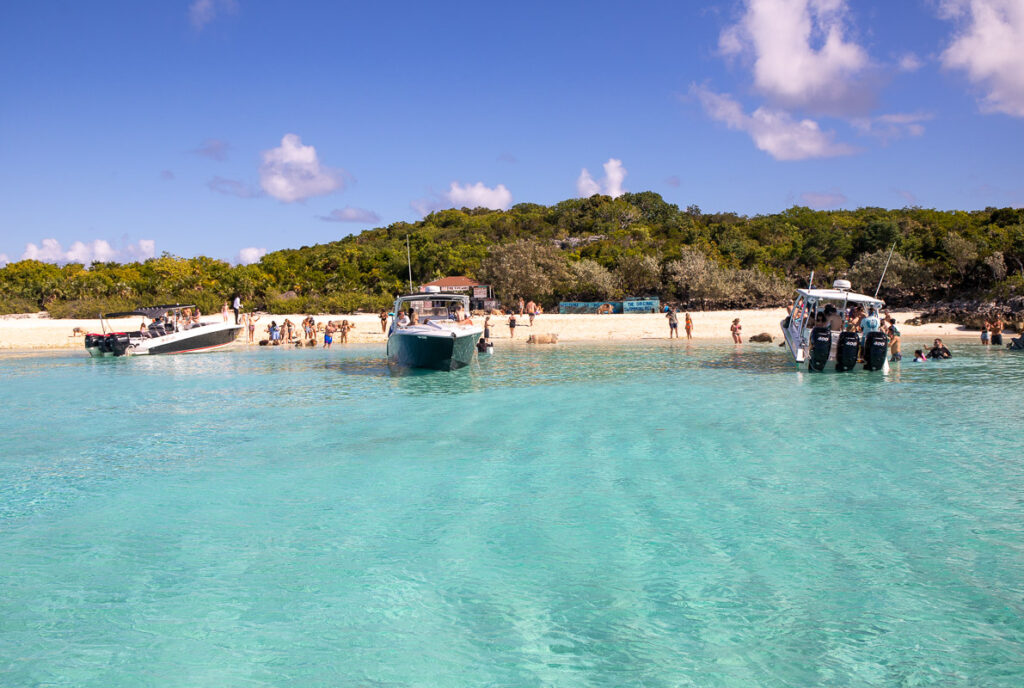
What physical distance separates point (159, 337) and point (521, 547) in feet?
95.4

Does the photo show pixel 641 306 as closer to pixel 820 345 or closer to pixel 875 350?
pixel 875 350

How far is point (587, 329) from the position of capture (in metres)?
39.5

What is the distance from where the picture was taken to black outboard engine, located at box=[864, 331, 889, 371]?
63.7 ft

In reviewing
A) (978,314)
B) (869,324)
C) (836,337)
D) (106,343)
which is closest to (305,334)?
(106,343)

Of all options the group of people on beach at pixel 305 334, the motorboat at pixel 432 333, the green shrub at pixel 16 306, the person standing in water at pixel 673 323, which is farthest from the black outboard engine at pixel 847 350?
the green shrub at pixel 16 306

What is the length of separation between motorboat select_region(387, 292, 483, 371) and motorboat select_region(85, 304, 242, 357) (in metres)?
14.4

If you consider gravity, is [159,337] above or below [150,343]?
above

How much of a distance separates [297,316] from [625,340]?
2434cm

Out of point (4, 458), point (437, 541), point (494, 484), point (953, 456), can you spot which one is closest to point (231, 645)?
point (437, 541)

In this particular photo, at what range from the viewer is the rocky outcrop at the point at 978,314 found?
3472 cm

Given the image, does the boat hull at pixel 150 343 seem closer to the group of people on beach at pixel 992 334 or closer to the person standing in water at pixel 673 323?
the person standing in water at pixel 673 323

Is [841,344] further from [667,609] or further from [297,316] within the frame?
[297,316]

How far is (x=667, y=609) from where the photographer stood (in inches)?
225

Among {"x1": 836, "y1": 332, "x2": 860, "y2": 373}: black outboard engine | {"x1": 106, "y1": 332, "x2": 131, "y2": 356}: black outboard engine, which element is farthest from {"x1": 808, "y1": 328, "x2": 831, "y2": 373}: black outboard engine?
{"x1": 106, "y1": 332, "x2": 131, "y2": 356}: black outboard engine
